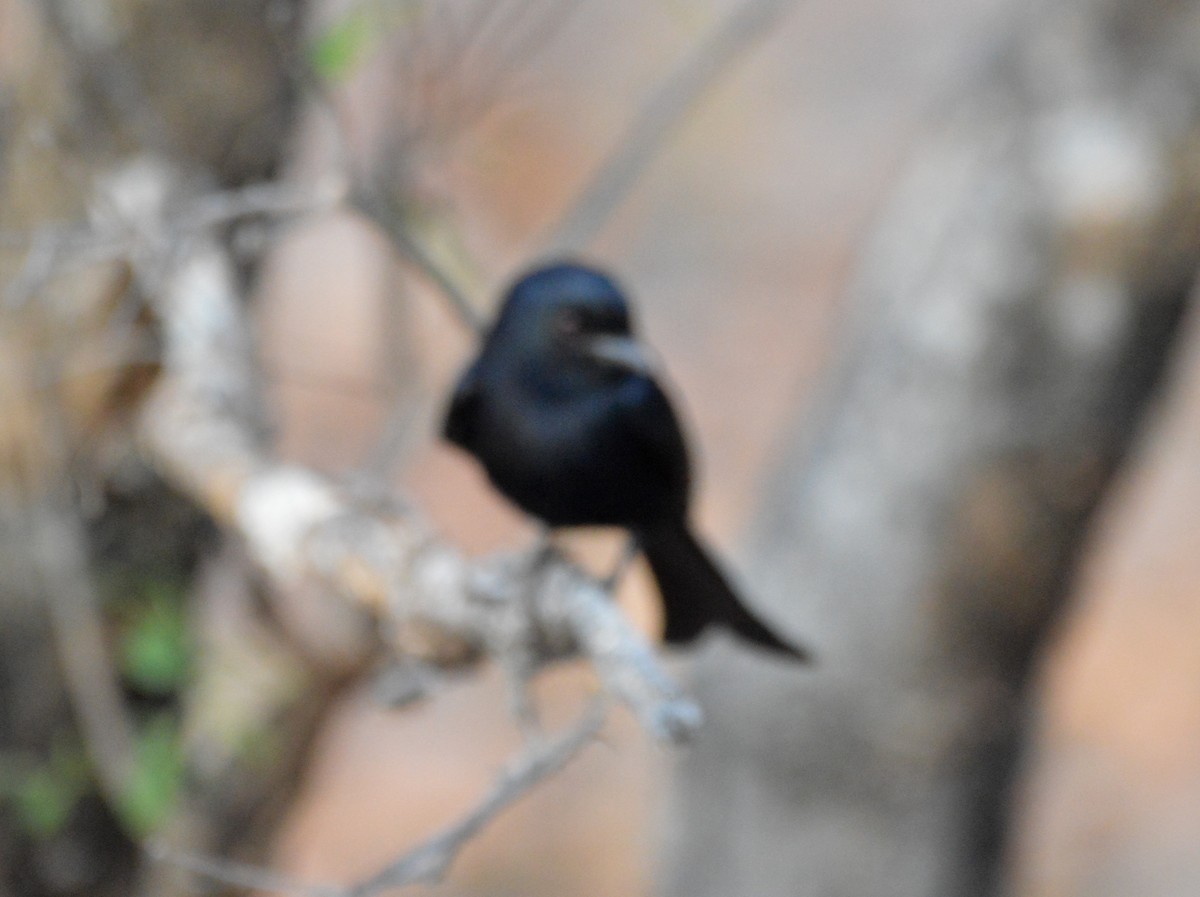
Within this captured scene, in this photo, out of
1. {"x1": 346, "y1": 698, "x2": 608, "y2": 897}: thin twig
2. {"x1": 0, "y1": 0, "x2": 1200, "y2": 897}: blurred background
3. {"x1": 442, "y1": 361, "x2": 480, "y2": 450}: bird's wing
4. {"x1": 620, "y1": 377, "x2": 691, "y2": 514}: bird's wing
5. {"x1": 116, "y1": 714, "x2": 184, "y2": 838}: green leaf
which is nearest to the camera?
{"x1": 346, "y1": 698, "x2": 608, "y2": 897}: thin twig

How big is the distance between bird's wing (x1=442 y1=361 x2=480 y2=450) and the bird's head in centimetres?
16

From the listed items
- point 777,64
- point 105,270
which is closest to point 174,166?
point 105,270

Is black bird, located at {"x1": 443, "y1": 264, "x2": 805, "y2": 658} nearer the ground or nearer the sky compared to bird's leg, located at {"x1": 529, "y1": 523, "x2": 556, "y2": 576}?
nearer the sky

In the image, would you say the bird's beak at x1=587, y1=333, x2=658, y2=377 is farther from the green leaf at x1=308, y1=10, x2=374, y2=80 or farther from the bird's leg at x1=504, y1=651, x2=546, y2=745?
the green leaf at x1=308, y1=10, x2=374, y2=80

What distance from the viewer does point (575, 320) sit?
2619 millimetres

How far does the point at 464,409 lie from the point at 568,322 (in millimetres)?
355

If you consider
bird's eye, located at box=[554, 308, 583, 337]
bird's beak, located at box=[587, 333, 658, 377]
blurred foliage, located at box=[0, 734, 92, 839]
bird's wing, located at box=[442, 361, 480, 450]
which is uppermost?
bird's eye, located at box=[554, 308, 583, 337]

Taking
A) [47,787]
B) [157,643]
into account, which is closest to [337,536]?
[157,643]

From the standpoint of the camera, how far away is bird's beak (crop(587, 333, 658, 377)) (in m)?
2.58

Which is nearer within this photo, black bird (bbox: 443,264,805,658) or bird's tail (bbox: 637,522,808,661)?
black bird (bbox: 443,264,805,658)

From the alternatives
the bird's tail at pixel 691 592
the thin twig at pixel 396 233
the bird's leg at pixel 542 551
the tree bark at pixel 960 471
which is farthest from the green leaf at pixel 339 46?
the tree bark at pixel 960 471

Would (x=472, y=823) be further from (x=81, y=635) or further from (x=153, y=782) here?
(x=81, y=635)

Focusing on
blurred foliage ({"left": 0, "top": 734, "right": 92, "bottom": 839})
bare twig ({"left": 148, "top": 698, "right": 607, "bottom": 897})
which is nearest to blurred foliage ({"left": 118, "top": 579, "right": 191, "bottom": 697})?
Answer: blurred foliage ({"left": 0, "top": 734, "right": 92, "bottom": 839})

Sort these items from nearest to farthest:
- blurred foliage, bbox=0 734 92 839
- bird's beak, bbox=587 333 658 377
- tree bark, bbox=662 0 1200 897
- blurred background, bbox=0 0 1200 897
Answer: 1. bird's beak, bbox=587 333 658 377
2. blurred background, bbox=0 0 1200 897
3. blurred foliage, bbox=0 734 92 839
4. tree bark, bbox=662 0 1200 897
